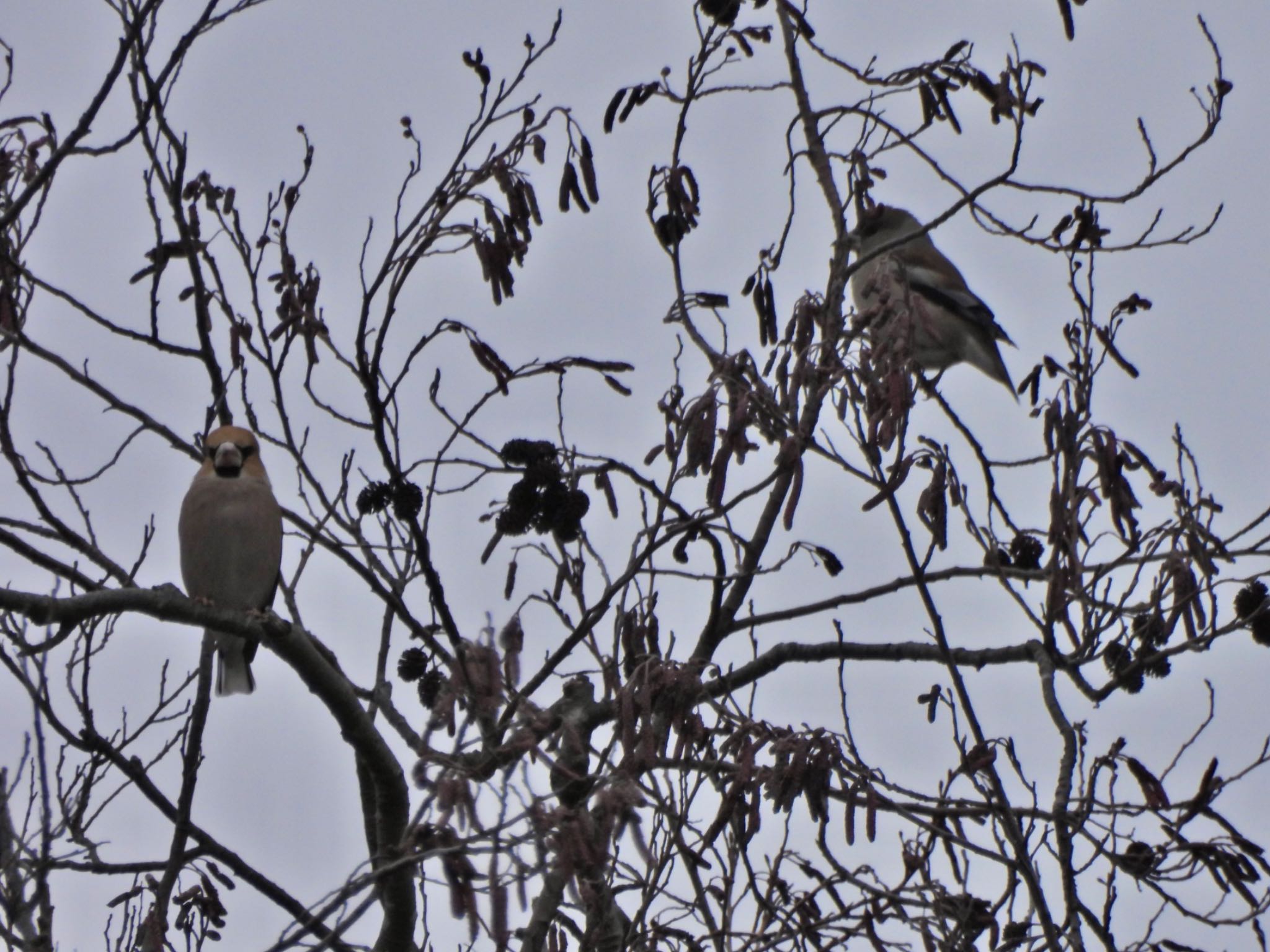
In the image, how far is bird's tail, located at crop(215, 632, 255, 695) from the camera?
22.9 ft

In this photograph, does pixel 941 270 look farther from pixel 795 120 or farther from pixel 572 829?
pixel 572 829

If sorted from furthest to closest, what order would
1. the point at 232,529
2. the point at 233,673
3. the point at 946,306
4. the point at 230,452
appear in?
the point at 946,306
the point at 233,673
the point at 232,529
the point at 230,452

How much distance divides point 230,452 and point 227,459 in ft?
0.12

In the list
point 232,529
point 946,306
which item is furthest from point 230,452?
point 946,306

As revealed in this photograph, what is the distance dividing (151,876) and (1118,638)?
3103 millimetres

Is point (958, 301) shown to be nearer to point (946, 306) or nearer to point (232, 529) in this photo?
point (946, 306)

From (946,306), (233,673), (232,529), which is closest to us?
(232,529)

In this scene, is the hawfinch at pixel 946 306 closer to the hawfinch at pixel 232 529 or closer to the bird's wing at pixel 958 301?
the bird's wing at pixel 958 301

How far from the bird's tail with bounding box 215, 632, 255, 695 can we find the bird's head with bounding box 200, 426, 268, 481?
105 centimetres

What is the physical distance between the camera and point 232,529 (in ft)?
20.3

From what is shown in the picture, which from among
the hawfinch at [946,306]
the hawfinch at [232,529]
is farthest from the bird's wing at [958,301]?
→ the hawfinch at [232,529]

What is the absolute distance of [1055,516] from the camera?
341 centimetres

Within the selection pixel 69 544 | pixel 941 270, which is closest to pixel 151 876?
pixel 69 544

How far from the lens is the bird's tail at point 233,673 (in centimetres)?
696
